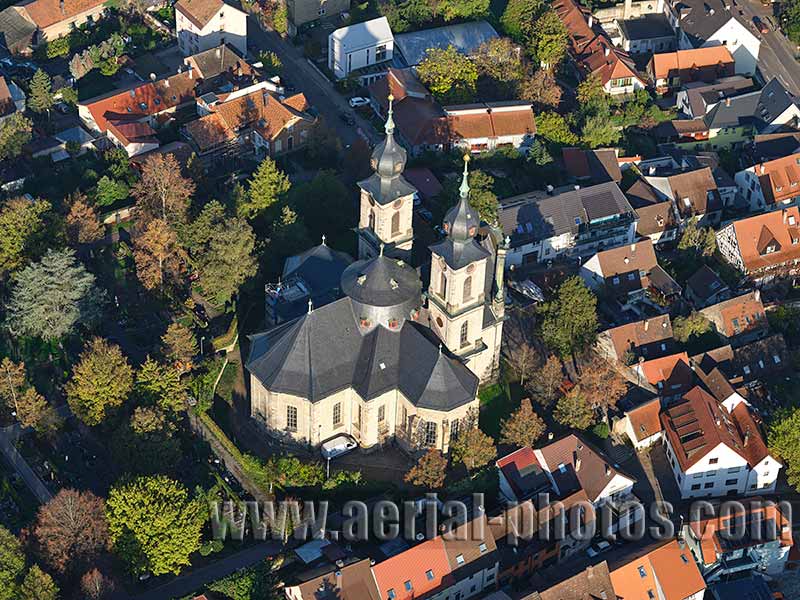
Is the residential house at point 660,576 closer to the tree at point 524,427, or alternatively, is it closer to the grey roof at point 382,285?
the tree at point 524,427

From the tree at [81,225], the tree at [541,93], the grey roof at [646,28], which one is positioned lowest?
the grey roof at [646,28]

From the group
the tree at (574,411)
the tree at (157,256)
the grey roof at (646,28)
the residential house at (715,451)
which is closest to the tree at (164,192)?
the tree at (157,256)

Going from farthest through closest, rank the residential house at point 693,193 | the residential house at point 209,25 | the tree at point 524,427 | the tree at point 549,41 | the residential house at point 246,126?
the residential house at point 209,25
the tree at point 549,41
the residential house at point 246,126
the residential house at point 693,193
the tree at point 524,427

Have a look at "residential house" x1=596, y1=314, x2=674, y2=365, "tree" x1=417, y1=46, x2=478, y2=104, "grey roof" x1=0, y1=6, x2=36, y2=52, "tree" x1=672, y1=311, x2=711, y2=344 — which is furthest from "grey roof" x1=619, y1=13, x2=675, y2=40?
"grey roof" x1=0, y1=6, x2=36, y2=52

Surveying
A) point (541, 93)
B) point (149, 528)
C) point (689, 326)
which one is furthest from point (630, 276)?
point (149, 528)

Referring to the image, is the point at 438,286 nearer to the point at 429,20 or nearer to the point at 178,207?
the point at 178,207

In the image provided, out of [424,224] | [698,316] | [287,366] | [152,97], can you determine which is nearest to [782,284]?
[698,316]

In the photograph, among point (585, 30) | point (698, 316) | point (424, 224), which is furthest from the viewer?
point (585, 30)
